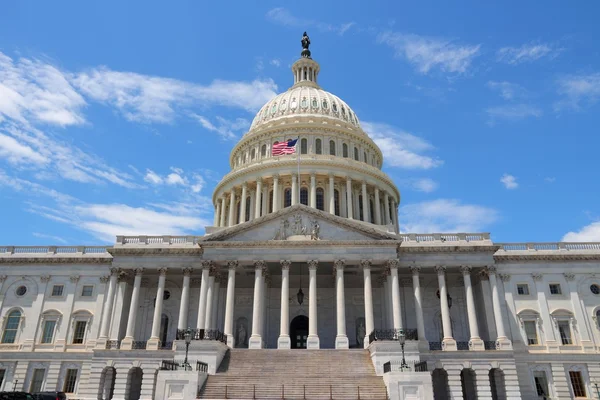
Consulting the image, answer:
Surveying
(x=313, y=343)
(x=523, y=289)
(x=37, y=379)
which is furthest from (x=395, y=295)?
(x=37, y=379)

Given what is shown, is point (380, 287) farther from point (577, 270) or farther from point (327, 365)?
point (577, 270)

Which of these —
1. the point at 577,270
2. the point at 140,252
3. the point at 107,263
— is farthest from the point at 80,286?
the point at 577,270

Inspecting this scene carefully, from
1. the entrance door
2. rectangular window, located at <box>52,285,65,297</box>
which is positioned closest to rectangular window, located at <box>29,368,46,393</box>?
rectangular window, located at <box>52,285,65,297</box>

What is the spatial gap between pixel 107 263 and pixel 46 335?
8.77 m

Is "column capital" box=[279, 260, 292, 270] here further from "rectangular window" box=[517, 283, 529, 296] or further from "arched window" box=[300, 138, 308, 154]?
"arched window" box=[300, 138, 308, 154]

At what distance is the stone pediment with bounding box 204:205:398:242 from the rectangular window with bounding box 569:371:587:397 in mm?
20037

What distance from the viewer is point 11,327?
4875 centimetres

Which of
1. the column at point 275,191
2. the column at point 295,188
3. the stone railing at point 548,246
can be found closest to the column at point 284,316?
the column at point 295,188

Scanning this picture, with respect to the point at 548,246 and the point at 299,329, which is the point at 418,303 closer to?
the point at 299,329

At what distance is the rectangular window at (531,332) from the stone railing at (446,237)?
28.3ft

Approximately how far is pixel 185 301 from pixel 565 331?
3533cm

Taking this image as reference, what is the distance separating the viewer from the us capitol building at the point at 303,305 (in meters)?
41.5

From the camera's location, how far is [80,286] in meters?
49.8

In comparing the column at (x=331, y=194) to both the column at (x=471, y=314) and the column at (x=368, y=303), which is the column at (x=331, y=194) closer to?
the column at (x=368, y=303)
